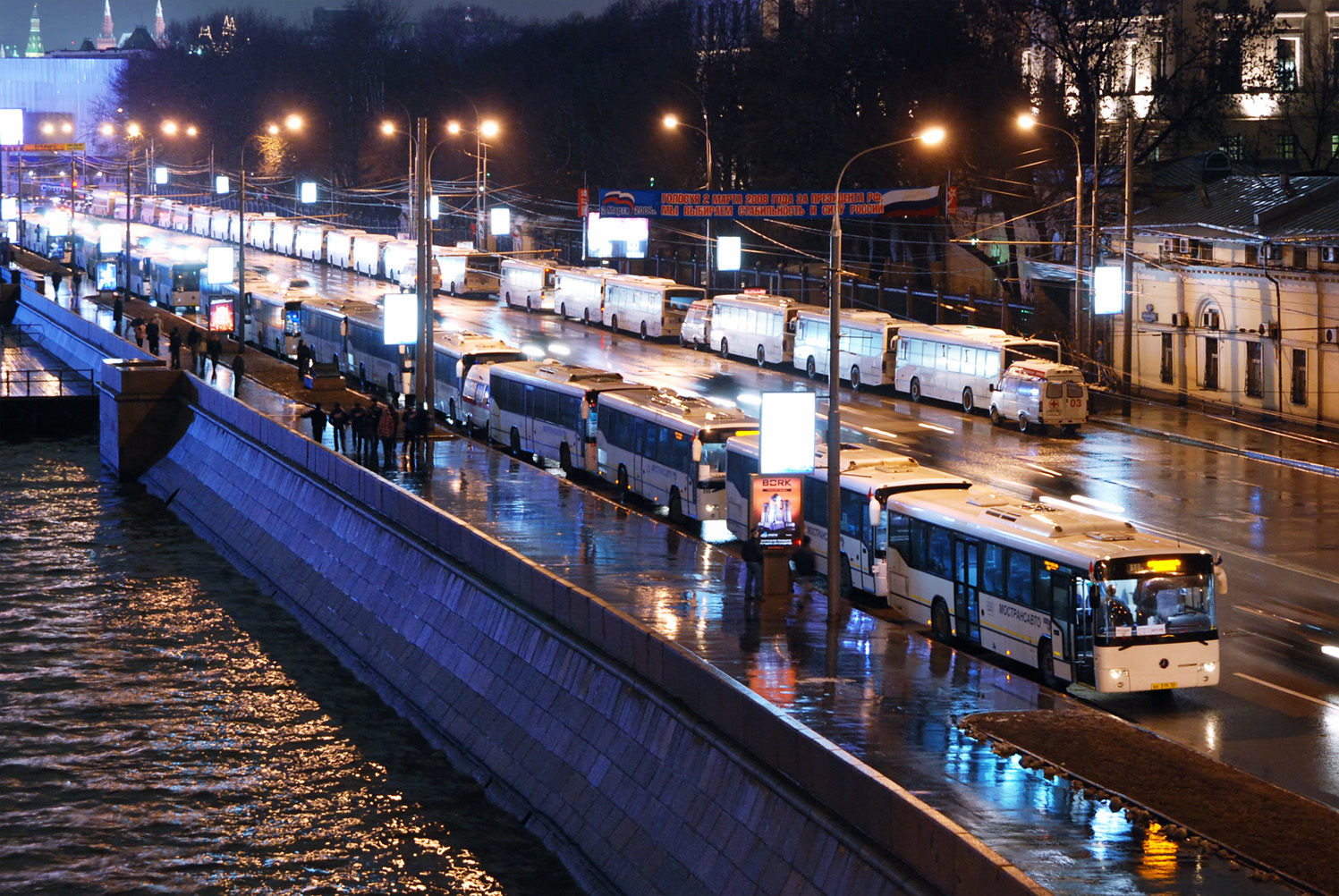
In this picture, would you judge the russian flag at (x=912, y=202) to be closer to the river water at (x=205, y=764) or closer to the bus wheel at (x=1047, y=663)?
the river water at (x=205, y=764)

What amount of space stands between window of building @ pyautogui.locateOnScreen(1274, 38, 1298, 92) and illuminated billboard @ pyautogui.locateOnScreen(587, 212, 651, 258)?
3196 cm

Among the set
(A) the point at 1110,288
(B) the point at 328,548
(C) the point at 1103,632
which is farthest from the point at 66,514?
(C) the point at 1103,632

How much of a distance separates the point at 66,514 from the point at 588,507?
21.0m

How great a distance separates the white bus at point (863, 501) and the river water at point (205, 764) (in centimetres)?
827

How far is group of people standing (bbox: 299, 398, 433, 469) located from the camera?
139 ft

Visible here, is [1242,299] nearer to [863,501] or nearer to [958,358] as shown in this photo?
[958,358]

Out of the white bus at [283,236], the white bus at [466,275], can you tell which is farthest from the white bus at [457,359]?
the white bus at [283,236]

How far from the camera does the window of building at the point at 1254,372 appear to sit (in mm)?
55188

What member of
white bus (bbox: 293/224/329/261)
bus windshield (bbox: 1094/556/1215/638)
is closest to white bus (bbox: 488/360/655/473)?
bus windshield (bbox: 1094/556/1215/638)

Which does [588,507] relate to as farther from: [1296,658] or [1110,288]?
[1110,288]

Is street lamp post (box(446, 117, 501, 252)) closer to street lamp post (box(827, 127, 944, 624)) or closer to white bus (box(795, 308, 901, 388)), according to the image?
white bus (box(795, 308, 901, 388))

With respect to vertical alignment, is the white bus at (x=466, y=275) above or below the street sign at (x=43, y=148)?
below

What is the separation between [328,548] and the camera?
40.2 m

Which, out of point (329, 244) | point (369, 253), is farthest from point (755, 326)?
point (329, 244)
